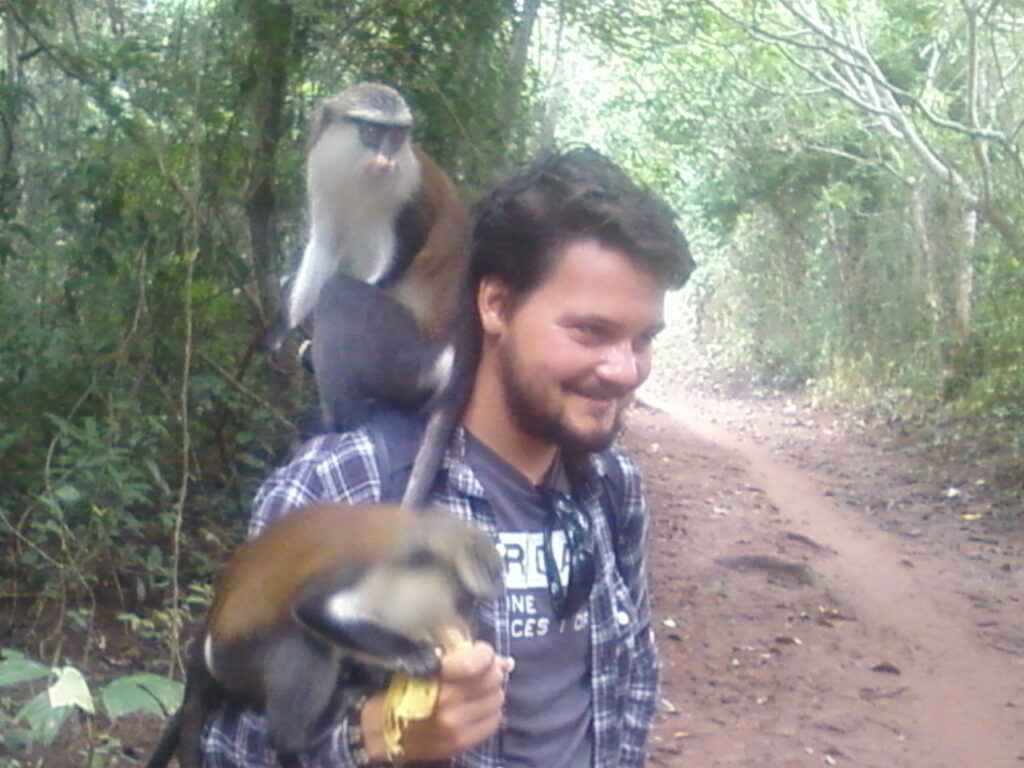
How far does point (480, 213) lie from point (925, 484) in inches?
378

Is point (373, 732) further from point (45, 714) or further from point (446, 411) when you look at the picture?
point (45, 714)

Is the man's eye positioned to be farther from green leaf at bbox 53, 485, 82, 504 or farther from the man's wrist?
green leaf at bbox 53, 485, 82, 504

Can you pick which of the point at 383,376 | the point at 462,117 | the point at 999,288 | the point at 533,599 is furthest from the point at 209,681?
the point at 999,288

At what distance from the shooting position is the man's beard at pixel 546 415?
192 centimetres

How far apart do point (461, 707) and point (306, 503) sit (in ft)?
1.42

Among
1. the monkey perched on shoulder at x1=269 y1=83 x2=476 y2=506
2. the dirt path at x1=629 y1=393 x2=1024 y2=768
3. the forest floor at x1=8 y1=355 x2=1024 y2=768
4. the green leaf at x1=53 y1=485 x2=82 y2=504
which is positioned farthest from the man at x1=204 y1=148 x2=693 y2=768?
the dirt path at x1=629 y1=393 x2=1024 y2=768

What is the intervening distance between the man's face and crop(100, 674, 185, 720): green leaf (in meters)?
0.89

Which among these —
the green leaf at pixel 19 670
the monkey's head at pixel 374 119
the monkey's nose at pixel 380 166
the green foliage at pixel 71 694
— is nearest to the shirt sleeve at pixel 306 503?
the green foliage at pixel 71 694

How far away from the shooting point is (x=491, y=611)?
6.33 feet

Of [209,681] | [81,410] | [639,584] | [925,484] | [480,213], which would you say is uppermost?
[480,213]

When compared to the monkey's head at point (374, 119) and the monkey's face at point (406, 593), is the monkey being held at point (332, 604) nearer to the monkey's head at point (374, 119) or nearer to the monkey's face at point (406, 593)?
the monkey's face at point (406, 593)

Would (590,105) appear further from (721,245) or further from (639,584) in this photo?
(639,584)

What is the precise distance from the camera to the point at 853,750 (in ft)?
16.9

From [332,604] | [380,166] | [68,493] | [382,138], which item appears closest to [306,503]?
[332,604]
